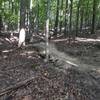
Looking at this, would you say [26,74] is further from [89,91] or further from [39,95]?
[89,91]

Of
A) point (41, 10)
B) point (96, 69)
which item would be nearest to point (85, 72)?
point (96, 69)

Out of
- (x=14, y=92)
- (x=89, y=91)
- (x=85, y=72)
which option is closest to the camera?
(x=14, y=92)

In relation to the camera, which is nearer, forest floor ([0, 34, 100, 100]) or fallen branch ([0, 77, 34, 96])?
fallen branch ([0, 77, 34, 96])

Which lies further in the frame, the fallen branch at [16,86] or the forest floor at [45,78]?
the forest floor at [45,78]

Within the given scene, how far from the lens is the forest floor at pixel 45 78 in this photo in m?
9.91

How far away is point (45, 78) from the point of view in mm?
11250

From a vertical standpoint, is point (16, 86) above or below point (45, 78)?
below

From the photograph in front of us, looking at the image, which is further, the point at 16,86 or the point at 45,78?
the point at 45,78

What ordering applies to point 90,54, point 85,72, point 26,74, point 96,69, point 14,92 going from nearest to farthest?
point 14,92, point 26,74, point 85,72, point 96,69, point 90,54

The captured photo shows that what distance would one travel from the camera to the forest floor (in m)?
9.91

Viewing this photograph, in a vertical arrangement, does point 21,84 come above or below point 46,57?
below

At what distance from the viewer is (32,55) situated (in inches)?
595

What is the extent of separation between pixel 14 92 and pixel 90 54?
945 centimetres

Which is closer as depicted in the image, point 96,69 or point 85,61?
point 96,69
